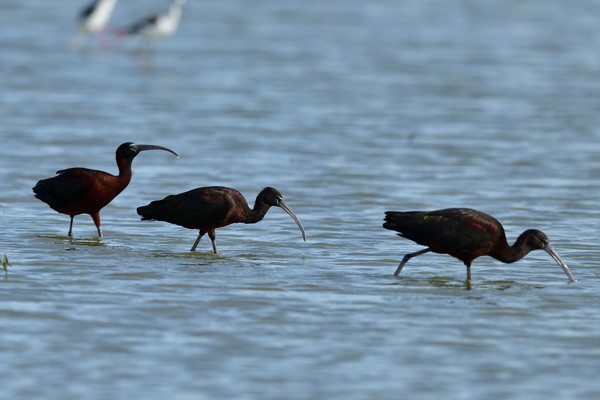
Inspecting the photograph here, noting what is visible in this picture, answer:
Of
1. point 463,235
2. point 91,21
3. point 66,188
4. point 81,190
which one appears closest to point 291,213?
point 81,190

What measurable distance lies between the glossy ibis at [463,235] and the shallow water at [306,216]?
0.25 metres

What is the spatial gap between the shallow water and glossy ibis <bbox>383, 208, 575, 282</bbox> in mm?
249

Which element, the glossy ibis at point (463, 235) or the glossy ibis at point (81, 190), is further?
the glossy ibis at point (81, 190)

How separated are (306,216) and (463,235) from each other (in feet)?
11.8

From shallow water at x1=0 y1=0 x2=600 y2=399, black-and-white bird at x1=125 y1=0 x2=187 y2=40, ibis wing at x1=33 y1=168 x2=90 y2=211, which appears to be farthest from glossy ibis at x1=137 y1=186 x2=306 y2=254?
black-and-white bird at x1=125 y1=0 x2=187 y2=40

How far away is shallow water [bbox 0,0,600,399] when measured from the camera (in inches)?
332

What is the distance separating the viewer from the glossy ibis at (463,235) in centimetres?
1098

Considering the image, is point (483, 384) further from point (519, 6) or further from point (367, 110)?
point (519, 6)

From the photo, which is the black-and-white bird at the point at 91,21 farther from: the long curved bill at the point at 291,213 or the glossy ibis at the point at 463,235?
the glossy ibis at the point at 463,235

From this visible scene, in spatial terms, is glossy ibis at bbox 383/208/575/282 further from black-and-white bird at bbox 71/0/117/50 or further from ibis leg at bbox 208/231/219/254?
black-and-white bird at bbox 71/0/117/50

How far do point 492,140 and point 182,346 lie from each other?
11.8 metres

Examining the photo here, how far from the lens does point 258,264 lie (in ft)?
38.4

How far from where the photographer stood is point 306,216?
1434 centimetres

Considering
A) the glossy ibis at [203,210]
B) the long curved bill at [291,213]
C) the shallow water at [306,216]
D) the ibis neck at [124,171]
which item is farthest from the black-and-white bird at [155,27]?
the glossy ibis at [203,210]
